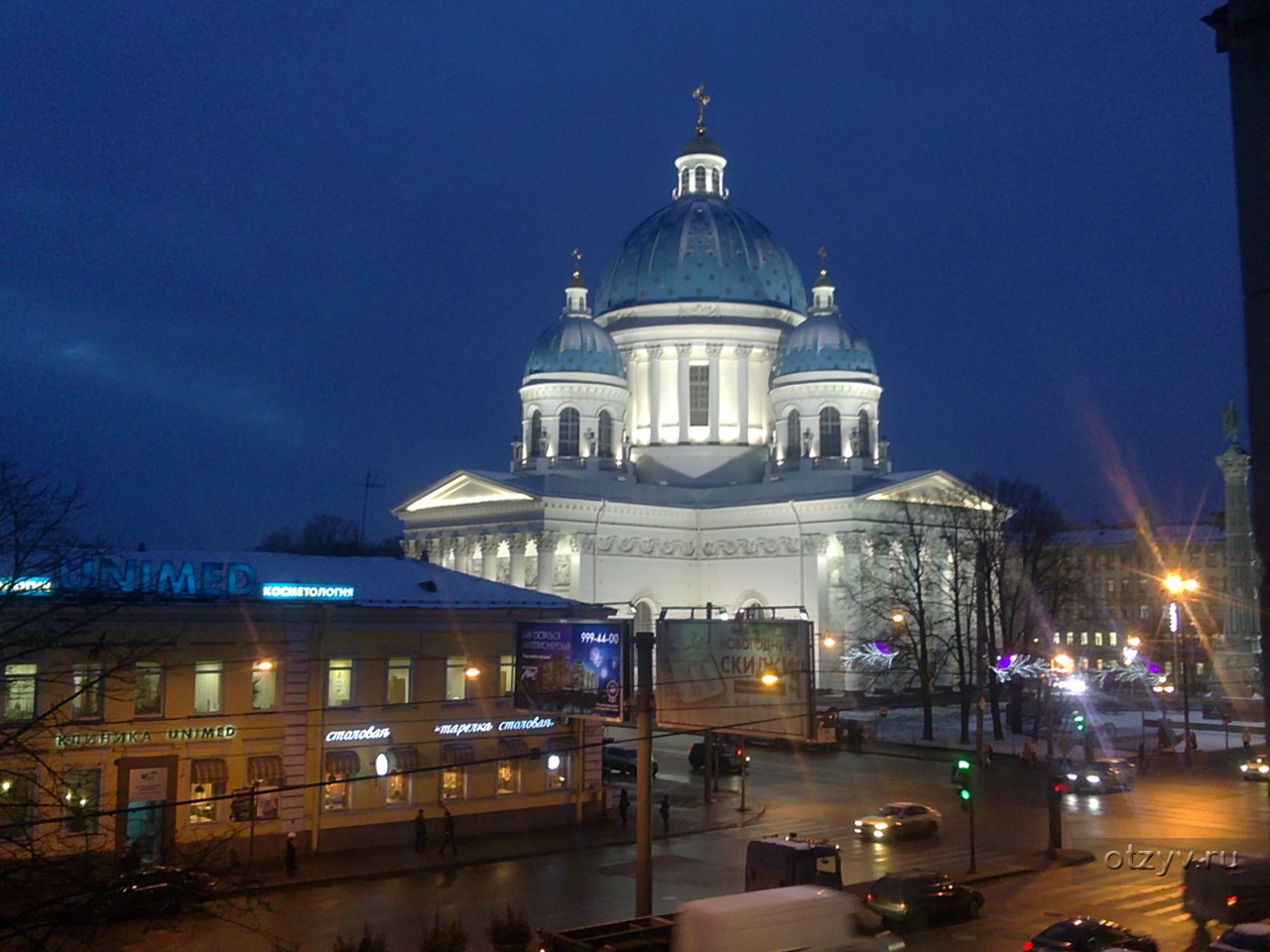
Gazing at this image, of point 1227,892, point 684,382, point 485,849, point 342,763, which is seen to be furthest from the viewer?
point 684,382

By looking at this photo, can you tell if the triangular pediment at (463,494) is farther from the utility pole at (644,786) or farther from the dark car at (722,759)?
the utility pole at (644,786)

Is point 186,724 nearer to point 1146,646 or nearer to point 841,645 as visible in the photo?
point 841,645

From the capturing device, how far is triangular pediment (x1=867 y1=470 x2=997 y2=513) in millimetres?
75438

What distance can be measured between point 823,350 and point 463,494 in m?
23.5

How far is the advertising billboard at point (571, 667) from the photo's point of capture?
26.1 m

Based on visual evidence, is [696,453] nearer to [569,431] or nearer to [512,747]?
[569,431]

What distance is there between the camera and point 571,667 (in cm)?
2783

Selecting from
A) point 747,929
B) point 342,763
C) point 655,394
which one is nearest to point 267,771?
point 342,763

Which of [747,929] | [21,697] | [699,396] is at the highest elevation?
[699,396]

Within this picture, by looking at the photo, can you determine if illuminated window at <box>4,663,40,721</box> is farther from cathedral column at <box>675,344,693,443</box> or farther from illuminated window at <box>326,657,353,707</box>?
cathedral column at <box>675,344,693,443</box>

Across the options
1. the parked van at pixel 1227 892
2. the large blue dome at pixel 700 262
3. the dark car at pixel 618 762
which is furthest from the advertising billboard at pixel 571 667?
the large blue dome at pixel 700 262

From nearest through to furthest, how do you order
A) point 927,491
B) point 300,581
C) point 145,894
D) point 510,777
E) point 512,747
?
point 145,894 → point 300,581 → point 512,747 → point 510,777 → point 927,491

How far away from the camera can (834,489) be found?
7662 centimetres

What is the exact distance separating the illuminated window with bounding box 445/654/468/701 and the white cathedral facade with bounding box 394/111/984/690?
36992mm
